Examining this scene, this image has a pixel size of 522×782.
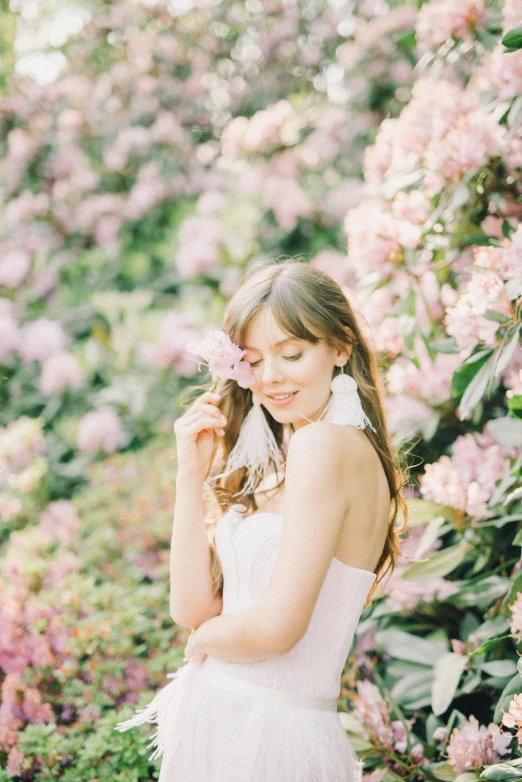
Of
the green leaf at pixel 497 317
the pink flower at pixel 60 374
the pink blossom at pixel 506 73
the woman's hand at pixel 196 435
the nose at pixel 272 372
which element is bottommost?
the pink flower at pixel 60 374

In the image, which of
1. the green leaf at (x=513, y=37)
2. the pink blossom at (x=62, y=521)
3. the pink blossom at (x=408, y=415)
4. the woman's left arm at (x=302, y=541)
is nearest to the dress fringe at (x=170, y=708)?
the woman's left arm at (x=302, y=541)

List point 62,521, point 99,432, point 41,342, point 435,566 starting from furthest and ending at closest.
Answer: point 41,342 < point 99,432 < point 62,521 < point 435,566

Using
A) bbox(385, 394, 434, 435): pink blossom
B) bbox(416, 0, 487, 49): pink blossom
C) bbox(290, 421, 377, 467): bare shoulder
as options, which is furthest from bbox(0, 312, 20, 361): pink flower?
bbox(290, 421, 377, 467): bare shoulder

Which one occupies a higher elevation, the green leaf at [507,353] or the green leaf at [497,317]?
the green leaf at [497,317]

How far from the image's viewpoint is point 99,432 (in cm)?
347

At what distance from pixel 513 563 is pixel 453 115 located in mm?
1348

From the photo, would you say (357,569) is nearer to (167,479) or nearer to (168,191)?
(167,479)

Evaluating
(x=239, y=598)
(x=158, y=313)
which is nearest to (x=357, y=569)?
(x=239, y=598)

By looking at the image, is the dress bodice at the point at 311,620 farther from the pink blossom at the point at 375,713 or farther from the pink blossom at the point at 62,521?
the pink blossom at the point at 62,521

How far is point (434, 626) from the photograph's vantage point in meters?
2.06

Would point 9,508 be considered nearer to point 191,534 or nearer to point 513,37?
point 191,534

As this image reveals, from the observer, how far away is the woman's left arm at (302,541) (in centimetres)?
117

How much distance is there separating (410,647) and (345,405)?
0.94 meters

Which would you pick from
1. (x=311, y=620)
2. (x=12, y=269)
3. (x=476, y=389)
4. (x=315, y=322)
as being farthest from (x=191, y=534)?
(x=12, y=269)
